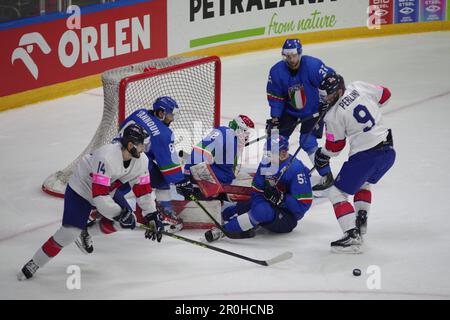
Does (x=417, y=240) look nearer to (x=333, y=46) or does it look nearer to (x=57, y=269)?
(x=57, y=269)

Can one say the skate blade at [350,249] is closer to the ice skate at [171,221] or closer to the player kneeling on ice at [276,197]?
the player kneeling on ice at [276,197]

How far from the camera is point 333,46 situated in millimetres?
11531

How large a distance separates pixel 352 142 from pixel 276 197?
58cm

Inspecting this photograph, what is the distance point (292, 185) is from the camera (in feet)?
21.7

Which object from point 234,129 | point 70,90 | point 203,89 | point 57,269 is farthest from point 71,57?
point 57,269

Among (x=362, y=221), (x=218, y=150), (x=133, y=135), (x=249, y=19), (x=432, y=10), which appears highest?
(x=133, y=135)

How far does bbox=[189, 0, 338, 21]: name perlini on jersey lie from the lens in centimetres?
1057

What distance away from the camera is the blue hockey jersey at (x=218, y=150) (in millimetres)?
6828

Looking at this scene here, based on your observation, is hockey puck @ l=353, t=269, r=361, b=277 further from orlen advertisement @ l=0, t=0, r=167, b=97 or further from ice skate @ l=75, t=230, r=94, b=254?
orlen advertisement @ l=0, t=0, r=167, b=97

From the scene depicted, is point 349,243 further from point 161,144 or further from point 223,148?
point 161,144

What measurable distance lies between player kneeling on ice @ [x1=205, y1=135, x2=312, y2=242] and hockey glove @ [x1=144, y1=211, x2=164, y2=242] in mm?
613

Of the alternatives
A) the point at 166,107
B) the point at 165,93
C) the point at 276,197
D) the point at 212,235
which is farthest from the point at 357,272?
the point at 165,93

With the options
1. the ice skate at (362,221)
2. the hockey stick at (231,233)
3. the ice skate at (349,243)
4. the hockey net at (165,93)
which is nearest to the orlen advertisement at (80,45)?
the hockey net at (165,93)

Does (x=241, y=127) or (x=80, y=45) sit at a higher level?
(x=241, y=127)
